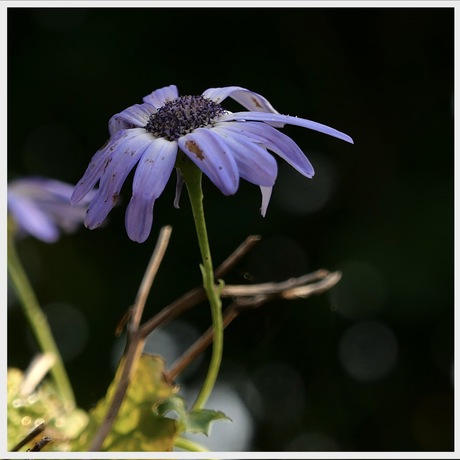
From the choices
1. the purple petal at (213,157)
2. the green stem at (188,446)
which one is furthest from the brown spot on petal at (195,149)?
the green stem at (188,446)

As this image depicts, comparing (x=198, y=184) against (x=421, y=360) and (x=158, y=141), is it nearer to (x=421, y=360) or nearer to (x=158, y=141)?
(x=158, y=141)

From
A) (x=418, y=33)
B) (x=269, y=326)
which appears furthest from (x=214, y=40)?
(x=269, y=326)

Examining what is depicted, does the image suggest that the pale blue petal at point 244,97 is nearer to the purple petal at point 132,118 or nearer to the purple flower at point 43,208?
the purple petal at point 132,118

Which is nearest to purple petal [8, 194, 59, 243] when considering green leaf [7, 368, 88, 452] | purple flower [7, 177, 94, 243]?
purple flower [7, 177, 94, 243]

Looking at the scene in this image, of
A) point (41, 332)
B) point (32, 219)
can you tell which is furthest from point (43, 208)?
point (41, 332)

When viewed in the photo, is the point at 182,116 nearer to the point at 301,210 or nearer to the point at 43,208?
the point at 43,208

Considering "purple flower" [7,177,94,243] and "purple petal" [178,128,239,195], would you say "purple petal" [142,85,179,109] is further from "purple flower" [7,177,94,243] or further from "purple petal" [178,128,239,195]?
"purple flower" [7,177,94,243]
